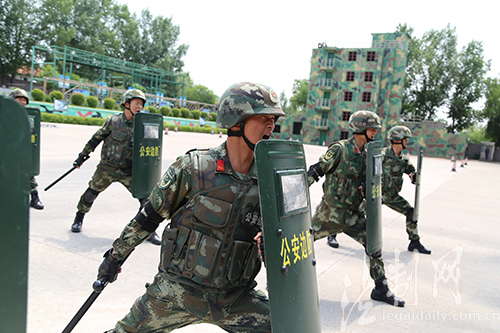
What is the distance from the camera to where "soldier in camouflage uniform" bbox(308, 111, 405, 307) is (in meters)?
3.91

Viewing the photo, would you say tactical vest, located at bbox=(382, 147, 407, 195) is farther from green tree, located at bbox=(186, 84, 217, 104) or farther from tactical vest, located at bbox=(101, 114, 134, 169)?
green tree, located at bbox=(186, 84, 217, 104)

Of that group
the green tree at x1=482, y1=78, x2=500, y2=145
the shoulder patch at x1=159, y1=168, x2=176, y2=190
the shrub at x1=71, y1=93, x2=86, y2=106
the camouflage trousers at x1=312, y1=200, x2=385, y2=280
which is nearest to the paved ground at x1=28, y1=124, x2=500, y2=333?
the camouflage trousers at x1=312, y1=200, x2=385, y2=280

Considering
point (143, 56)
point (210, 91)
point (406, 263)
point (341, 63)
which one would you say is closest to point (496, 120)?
point (341, 63)

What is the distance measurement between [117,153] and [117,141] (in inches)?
7.1

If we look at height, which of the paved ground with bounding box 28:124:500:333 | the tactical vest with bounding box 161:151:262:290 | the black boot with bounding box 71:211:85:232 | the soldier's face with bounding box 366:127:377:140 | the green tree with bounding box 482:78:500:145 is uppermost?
the green tree with bounding box 482:78:500:145

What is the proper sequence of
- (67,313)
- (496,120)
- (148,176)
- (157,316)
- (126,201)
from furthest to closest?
(496,120)
(126,201)
(148,176)
(67,313)
(157,316)

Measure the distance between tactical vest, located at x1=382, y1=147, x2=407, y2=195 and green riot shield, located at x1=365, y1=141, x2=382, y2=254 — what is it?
2.16 m

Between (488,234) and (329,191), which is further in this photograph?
(488,234)

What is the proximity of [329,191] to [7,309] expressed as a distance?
3447 millimetres

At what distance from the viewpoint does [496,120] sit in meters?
49.9

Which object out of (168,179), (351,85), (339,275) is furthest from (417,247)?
(351,85)

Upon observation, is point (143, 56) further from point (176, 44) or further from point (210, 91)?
point (210, 91)

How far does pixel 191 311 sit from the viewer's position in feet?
6.30

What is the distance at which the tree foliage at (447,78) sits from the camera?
50.9 m
